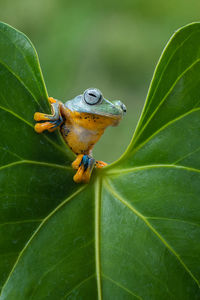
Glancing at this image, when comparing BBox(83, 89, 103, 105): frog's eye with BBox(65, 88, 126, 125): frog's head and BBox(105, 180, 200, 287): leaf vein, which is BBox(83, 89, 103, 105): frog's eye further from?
BBox(105, 180, 200, 287): leaf vein

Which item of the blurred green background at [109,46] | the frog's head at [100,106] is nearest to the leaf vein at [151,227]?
the frog's head at [100,106]

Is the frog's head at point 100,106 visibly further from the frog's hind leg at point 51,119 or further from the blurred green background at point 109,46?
the blurred green background at point 109,46

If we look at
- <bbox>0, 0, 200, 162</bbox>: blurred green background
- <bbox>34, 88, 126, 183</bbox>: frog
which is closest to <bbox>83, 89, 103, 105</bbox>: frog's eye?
<bbox>34, 88, 126, 183</bbox>: frog

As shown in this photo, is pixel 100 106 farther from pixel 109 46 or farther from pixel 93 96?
pixel 109 46

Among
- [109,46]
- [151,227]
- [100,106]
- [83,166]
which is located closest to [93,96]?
[100,106]

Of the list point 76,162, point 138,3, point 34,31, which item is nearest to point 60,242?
point 76,162

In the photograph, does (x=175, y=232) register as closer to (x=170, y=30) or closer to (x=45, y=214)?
(x=45, y=214)
